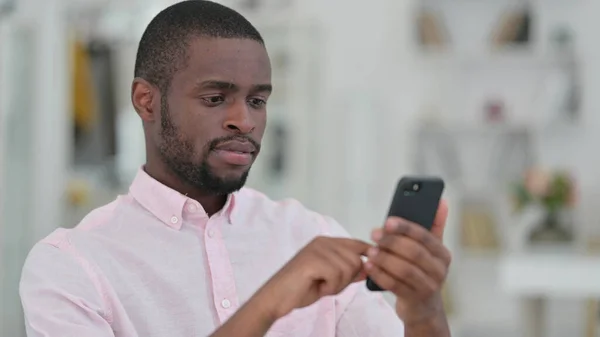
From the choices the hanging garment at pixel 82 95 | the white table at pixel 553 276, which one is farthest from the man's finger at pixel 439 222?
the hanging garment at pixel 82 95

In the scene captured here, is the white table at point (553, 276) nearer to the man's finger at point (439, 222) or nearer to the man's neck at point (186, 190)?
the man's neck at point (186, 190)

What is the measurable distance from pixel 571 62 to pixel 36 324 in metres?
4.17

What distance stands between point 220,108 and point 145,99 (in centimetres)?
13

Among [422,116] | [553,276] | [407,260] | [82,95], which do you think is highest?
[407,260]

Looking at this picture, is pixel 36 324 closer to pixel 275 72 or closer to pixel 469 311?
pixel 275 72

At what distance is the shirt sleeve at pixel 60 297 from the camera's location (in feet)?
3.50

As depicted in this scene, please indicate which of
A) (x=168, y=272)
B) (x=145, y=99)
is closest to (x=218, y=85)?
(x=145, y=99)

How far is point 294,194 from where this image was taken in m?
4.71

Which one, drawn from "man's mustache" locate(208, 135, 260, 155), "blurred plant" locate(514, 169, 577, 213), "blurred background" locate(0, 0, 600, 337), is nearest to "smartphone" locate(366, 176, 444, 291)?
"man's mustache" locate(208, 135, 260, 155)

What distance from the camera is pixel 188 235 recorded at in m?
1.21

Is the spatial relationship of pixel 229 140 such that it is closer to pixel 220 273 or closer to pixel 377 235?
pixel 220 273

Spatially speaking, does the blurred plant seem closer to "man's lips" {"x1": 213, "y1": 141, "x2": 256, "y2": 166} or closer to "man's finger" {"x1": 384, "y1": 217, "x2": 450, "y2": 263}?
"man's lips" {"x1": 213, "y1": 141, "x2": 256, "y2": 166}

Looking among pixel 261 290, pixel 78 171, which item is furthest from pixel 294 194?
pixel 261 290

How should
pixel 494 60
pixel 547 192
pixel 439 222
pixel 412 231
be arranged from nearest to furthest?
pixel 412 231 < pixel 439 222 < pixel 547 192 < pixel 494 60
